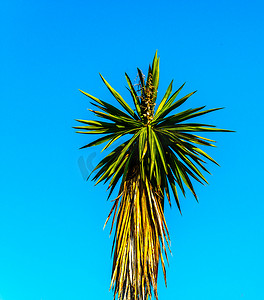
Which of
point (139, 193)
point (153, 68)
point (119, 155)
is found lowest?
point (139, 193)

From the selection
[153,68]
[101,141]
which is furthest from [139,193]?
[153,68]

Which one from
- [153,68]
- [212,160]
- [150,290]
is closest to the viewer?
[150,290]

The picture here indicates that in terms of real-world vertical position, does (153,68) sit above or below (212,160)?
above

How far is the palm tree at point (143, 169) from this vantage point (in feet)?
41.1

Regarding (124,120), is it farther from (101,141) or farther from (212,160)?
(212,160)

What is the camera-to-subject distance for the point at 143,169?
43.4 feet

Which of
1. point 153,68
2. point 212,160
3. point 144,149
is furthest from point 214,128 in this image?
point 153,68

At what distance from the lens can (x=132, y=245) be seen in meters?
12.7

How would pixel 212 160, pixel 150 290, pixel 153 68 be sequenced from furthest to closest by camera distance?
1. pixel 153 68
2. pixel 212 160
3. pixel 150 290

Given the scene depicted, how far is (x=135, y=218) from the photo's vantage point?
42.4ft

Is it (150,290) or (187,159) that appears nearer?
(150,290)

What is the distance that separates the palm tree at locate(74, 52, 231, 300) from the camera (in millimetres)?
12539

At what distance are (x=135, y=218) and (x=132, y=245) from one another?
65cm

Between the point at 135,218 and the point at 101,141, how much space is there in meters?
2.29
